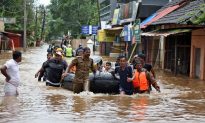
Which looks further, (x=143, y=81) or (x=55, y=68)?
(x=55, y=68)

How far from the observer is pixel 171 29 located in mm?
25094

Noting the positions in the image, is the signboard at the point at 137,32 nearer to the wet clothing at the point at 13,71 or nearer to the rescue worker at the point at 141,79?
the rescue worker at the point at 141,79

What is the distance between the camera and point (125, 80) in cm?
1302

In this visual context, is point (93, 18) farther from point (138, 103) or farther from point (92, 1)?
point (138, 103)

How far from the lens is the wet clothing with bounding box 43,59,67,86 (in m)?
15.0

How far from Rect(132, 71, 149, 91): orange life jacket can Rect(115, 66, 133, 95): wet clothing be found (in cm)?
16

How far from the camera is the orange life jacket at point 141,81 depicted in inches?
508

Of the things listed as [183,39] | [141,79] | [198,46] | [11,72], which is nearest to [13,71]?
[11,72]

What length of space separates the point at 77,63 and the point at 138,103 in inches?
83.8

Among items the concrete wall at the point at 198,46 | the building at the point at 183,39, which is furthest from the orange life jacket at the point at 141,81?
the concrete wall at the point at 198,46

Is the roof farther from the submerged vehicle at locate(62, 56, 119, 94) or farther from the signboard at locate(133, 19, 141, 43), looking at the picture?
the submerged vehicle at locate(62, 56, 119, 94)

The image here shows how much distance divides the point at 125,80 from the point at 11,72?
11.4ft

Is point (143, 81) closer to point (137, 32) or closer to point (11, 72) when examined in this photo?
point (11, 72)

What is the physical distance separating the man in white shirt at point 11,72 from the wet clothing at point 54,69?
4077 mm
